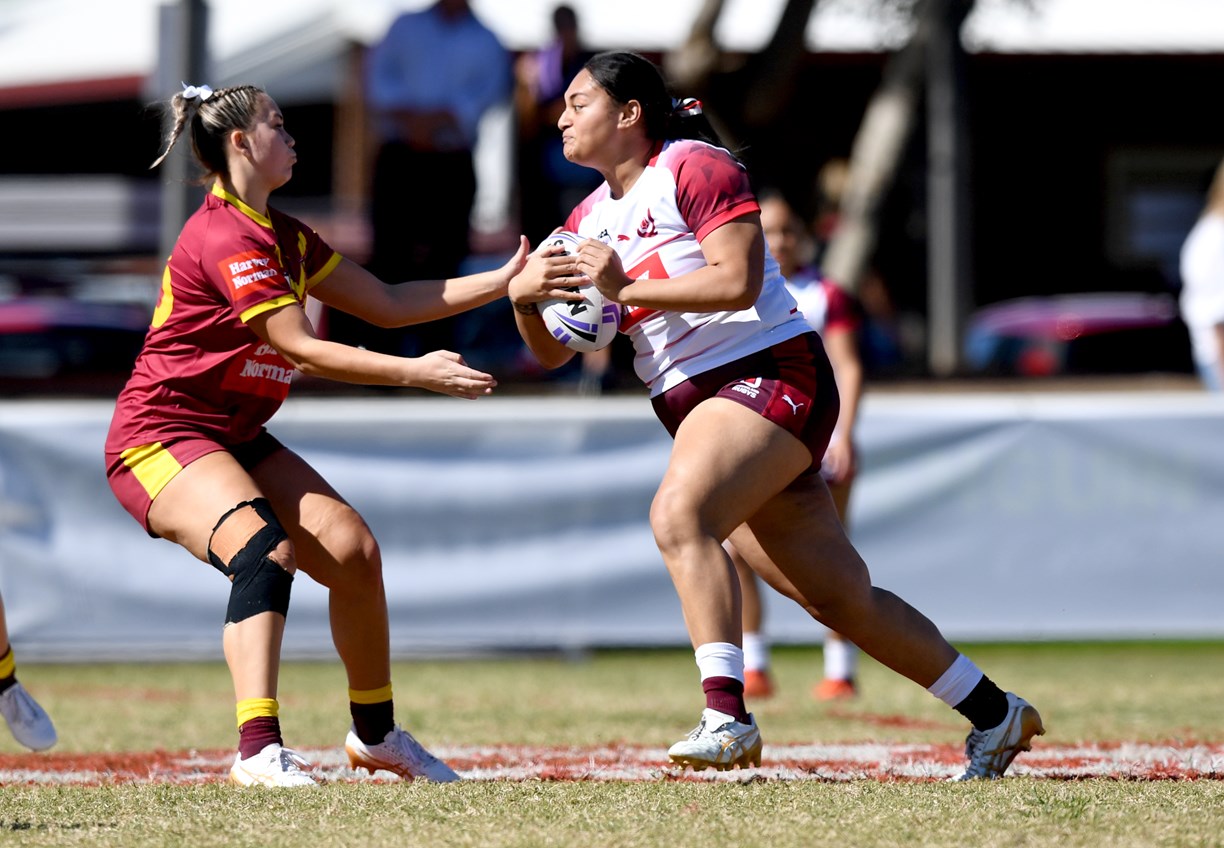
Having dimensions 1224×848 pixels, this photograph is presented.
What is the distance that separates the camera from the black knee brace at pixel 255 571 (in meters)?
4.95

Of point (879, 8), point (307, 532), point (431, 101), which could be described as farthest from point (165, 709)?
point (879, 8)

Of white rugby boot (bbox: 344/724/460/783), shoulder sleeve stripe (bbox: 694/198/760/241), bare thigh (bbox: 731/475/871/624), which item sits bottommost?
white rugby boot (bbox: 344/724/460/783)

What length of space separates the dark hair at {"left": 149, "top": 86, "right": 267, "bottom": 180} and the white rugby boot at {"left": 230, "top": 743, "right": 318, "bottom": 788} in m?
1.65

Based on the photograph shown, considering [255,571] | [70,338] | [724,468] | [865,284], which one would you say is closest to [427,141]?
[70,338]

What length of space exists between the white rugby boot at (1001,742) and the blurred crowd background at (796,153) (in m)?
5.40

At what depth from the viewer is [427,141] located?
11.3 m

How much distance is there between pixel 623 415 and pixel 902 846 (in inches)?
252

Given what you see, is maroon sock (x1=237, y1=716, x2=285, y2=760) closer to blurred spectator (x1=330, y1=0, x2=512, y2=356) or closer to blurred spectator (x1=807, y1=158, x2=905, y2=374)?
blurred spectator (x1=330, y1=0, x2=512, y2=356)

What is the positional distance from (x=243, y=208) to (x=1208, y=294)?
6639mm

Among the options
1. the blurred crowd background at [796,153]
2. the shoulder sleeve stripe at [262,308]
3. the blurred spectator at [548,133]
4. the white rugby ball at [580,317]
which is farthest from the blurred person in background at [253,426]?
the blurred spectator at [548,133]

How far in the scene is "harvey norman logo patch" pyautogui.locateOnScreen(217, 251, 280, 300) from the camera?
16.4 feet

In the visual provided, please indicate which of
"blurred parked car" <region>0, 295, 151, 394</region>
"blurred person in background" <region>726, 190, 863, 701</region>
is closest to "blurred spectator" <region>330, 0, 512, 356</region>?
"blurred parked car" <region>0, 295, 151, 394</region>

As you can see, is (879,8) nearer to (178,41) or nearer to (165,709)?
(178,41)

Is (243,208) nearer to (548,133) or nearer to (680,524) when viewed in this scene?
(680,524)
